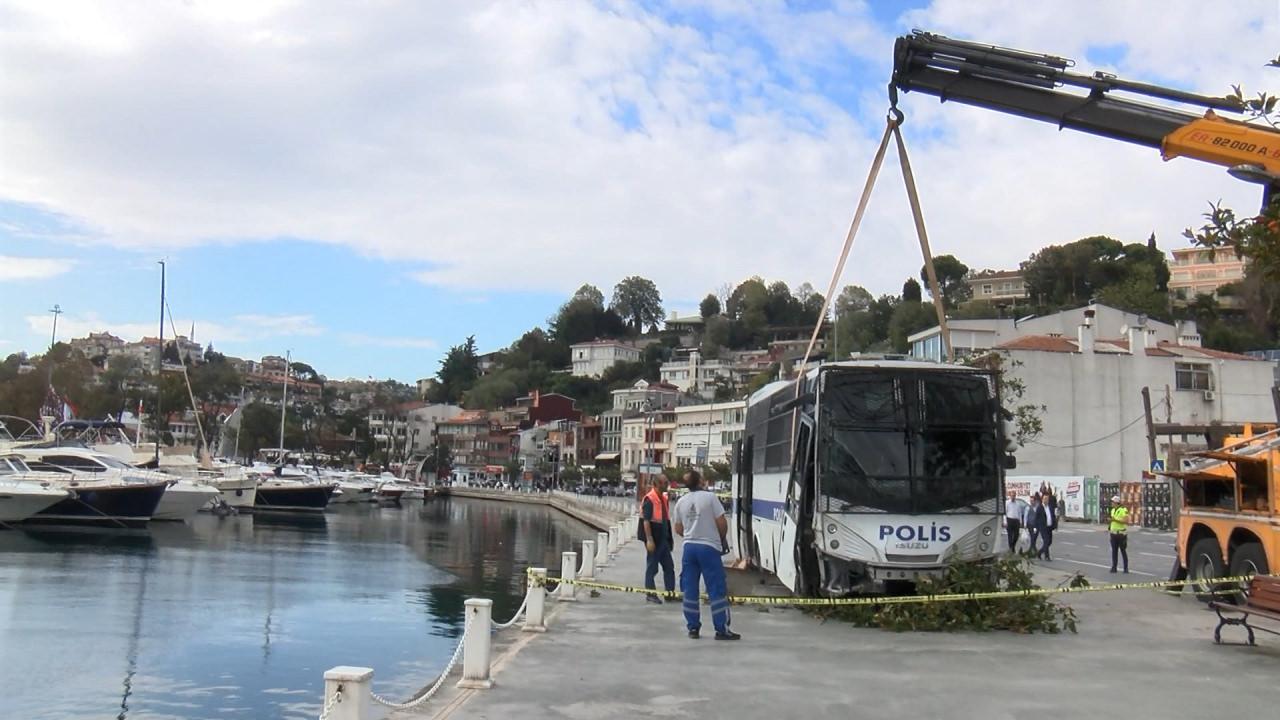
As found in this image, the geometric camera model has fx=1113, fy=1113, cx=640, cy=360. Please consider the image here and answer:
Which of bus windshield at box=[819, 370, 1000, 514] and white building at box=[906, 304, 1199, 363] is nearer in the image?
bus windshield at box=[819, 370, 1000, 514]

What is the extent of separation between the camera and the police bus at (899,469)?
13.3m

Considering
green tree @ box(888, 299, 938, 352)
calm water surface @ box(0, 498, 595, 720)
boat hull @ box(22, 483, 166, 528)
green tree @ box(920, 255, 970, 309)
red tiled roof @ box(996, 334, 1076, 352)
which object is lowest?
calm water surface @ box(0, 498, 595, 720)

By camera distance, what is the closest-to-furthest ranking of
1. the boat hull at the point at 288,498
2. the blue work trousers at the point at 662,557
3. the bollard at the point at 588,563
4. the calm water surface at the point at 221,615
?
the calm water surface at the point at 221,615 < the blue work trousers at the point at 662,557 < the bollard at the point at 588,563 < the boat hull at the point at 288,498

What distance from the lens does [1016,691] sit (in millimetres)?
9695

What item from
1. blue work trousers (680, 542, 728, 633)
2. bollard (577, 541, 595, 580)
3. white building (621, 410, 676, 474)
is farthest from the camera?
white building (621, 410, 676, 474)

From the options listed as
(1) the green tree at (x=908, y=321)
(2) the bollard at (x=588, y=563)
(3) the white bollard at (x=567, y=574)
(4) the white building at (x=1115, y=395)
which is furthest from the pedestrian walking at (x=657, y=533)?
(1) the green tree at (x=908, y=321)

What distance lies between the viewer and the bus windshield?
43.8ft

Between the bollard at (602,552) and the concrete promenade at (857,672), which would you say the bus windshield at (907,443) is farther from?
the bollard at (602,552)

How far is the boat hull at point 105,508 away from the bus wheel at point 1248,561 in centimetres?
4158

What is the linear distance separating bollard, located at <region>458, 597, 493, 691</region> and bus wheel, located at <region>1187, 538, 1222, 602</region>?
34.4ft

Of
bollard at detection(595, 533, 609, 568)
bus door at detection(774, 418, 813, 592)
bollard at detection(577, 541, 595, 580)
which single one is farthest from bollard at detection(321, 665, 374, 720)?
bollard at detection(595, 533, 609, 568)

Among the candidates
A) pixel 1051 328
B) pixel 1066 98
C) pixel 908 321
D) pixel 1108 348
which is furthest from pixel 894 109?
pixel 908 321

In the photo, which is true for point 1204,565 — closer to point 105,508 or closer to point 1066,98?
point 1066,98

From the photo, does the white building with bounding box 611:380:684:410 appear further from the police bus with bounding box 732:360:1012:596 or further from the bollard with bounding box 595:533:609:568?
the police bus with bounding box 732:360:1012:596
